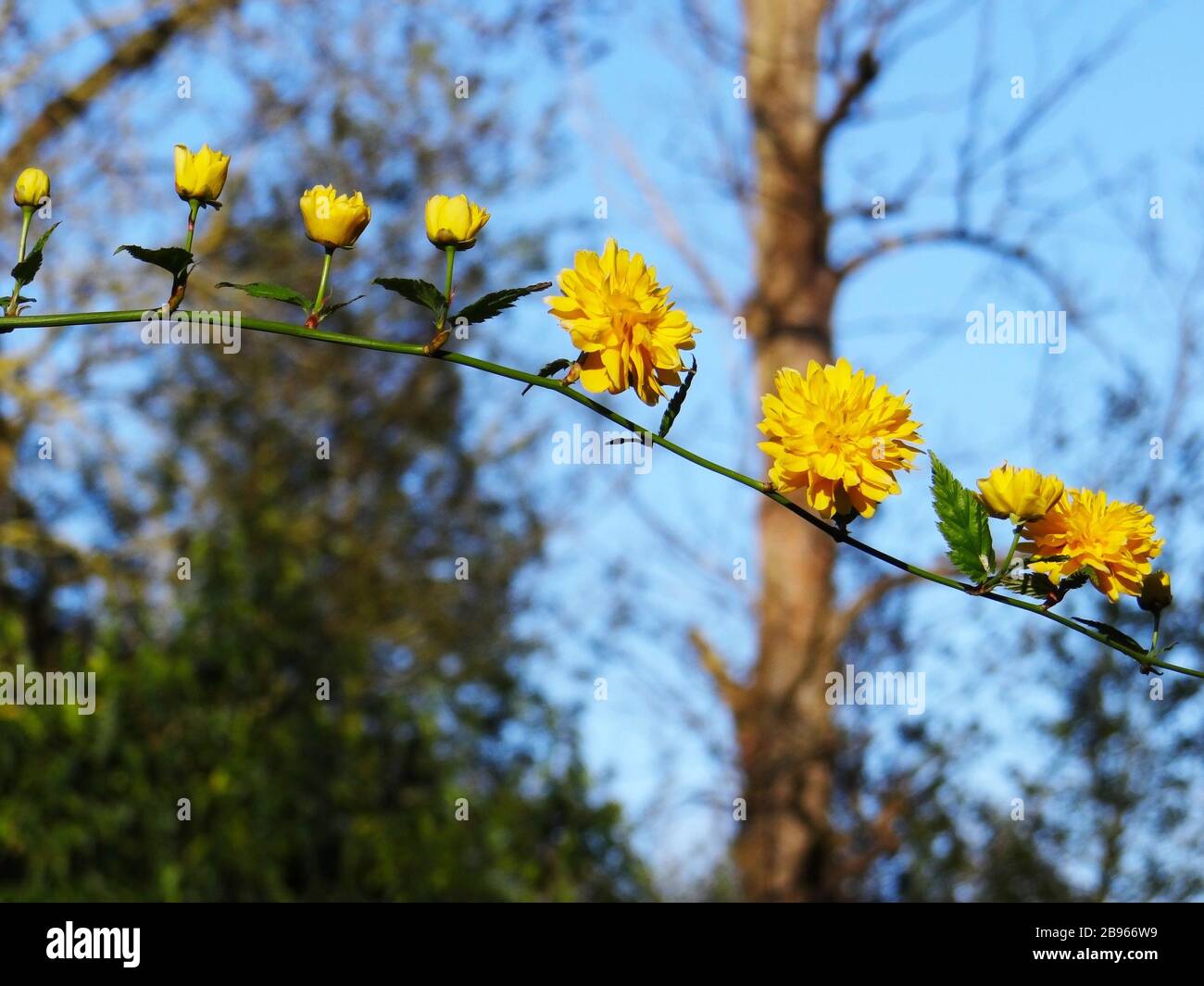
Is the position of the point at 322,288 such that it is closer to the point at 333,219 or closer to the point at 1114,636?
the point at 333,219

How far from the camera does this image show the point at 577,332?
677mm

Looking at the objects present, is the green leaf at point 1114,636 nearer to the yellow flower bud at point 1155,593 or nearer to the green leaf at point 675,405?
the yellow flower bud at point 1155,593

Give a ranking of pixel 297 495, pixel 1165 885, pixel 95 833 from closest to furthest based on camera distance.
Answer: pixel 95 833, pixel 1165 885, pixel 297 495

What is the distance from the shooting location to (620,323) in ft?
2.24

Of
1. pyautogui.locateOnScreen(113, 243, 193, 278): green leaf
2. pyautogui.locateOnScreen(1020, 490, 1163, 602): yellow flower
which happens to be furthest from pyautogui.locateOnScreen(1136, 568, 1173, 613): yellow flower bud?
pyautogui.locateOnScreen(113, 243, 193, 278): green leaf

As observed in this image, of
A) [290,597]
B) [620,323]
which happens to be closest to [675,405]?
[620,323]

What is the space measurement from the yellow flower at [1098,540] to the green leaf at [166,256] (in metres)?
0.47

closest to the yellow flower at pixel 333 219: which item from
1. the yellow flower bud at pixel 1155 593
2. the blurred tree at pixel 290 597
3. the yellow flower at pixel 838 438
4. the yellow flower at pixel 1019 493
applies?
the yellow flower at pixel 838 438

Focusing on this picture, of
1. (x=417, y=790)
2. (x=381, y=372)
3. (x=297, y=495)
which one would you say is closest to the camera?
(x=417, y=790)

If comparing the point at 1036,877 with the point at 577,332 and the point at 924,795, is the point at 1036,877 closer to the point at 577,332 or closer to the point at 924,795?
the point at 924,795

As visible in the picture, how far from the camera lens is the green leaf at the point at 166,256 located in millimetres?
658
